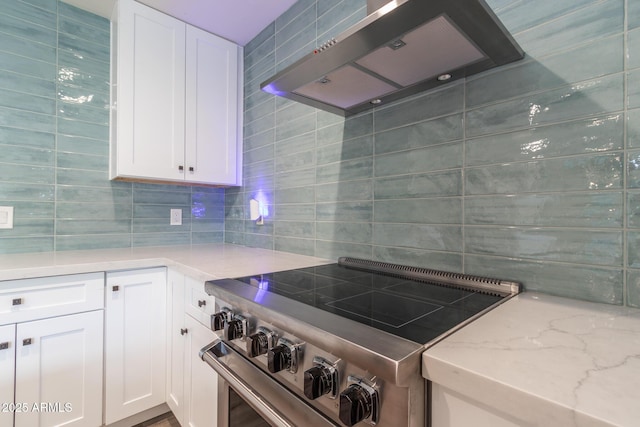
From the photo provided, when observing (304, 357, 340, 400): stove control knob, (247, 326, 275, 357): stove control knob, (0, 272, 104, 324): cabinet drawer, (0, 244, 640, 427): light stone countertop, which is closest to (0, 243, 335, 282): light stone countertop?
(0, 272, 104, 324): cabinet drawer

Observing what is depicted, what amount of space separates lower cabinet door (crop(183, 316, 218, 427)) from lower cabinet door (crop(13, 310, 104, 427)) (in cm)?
47

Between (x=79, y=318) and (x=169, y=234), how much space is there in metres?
0.88

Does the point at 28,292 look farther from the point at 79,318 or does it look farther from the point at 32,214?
the point at 32,214

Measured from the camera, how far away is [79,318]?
4.56 ft

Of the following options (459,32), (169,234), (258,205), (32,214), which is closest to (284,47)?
(258,205)

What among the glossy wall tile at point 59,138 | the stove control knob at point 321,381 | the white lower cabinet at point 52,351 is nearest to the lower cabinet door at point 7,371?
the white lower cabinet at point 52,351

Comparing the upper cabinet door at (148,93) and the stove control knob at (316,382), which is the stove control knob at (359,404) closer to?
the stove control knob at (316,382)

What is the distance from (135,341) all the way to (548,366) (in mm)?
1755

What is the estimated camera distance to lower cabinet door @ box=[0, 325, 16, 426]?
1.21 metres

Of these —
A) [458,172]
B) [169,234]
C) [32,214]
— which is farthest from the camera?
[169,234]

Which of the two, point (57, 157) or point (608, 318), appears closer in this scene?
point (608, 318)

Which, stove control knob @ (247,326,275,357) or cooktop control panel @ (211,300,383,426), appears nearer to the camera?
cooktop control panel @ (211,300,383,426)

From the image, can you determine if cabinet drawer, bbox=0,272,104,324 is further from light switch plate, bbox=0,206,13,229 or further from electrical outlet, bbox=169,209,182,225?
electrical outlet, bbox=169,209,182,225

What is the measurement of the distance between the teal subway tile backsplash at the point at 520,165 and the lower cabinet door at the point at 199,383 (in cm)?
72
